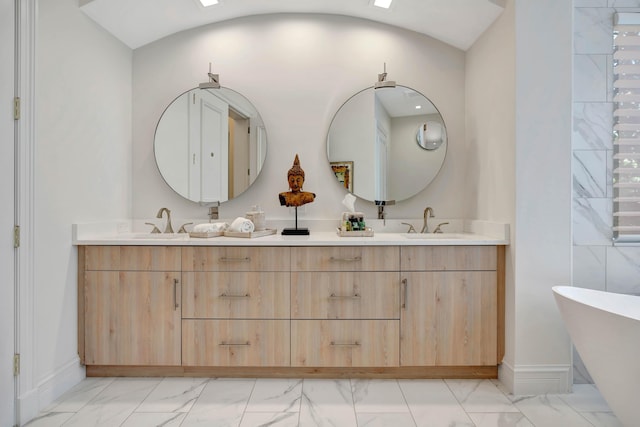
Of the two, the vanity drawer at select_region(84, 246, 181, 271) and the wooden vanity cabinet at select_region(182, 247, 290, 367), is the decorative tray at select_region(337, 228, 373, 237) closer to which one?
the wooden vanity cabinet at select_region(182, 247, 290, 367)

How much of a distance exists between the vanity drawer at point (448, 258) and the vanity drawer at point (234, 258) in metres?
0.71

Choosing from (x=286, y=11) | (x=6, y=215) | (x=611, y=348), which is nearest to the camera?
(x=611, y=348)

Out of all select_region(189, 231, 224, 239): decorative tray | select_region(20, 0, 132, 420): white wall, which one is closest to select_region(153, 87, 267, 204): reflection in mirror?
select_region(20, 0, 132, 420): white wall

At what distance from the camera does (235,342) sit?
229cm

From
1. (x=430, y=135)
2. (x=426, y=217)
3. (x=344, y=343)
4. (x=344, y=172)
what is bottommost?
(x=344, y=343)

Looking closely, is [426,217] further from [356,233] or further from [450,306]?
[450,306]

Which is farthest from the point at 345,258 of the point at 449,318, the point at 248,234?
the point at 449,318

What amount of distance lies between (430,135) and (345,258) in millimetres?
1194

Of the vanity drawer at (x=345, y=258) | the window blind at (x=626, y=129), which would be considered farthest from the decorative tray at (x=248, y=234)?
the window blind at (x=626, y=129)

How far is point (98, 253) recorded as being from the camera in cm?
229

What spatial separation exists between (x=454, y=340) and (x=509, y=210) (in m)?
0.82

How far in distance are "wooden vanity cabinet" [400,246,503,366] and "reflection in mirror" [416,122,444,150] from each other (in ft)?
2.93

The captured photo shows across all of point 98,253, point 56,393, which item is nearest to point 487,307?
point 98,253

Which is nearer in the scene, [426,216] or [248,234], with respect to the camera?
[248,234]
